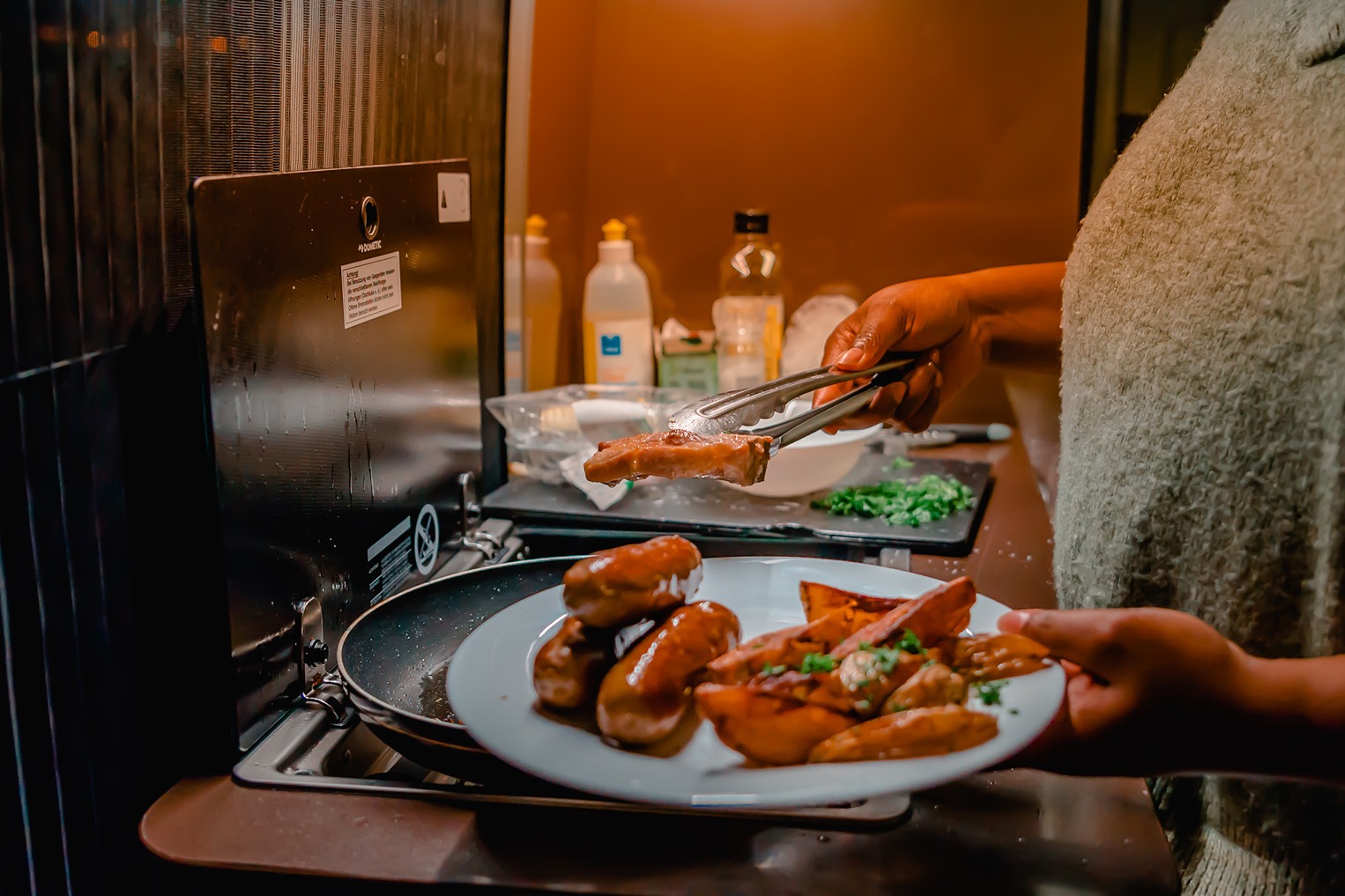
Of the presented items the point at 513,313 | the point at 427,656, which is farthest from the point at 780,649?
the point at 513,313

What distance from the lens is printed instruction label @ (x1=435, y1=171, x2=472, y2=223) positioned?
1271mm

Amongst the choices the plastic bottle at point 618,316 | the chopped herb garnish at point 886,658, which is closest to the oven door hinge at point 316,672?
the chopped herb garnish at point 886,658

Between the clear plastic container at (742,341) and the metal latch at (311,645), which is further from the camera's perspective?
the clear plastic container at (742,341)

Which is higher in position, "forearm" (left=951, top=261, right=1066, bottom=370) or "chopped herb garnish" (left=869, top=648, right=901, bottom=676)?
"forearm" (left=951, top=261, right=1066, bottom=370)

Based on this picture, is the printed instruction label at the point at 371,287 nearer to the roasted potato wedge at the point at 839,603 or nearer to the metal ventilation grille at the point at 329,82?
the metal ventilation grille at the point at 329,82

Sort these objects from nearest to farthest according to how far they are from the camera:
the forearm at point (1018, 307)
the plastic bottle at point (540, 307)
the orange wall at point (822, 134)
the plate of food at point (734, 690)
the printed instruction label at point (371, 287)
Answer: the plate of food at point (734, 690)
the printed instruction label at point (371, 287)
the forearm at point (1018, 307)
the plastic bottle at point (540, 307)
the orange wall at point (822, 134)

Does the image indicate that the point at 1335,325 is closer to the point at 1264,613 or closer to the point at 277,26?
the point at 1264,613

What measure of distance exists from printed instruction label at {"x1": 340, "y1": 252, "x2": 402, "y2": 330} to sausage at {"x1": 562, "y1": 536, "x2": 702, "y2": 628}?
1.26 feet

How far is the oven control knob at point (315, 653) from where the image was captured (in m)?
0.97

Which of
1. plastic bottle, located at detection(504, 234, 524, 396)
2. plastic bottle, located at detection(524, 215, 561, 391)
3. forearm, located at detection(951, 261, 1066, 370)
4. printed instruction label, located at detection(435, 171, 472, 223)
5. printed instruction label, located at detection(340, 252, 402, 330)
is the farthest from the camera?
plastic bottle, located at detection(524, 215, 561, 391)

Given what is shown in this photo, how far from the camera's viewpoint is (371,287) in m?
1.10

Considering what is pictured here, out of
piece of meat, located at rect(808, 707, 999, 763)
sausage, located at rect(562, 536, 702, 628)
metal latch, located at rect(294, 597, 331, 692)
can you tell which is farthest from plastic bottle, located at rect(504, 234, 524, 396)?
piece of meat, located at rect(808, 707, 999, 763)

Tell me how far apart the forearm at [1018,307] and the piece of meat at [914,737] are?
2.69 feet

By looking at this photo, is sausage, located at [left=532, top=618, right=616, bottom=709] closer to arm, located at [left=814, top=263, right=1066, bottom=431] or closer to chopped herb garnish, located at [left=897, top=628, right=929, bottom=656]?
chopped herb garnish, located at [left=897, top=628, right=929, bottom=656]
